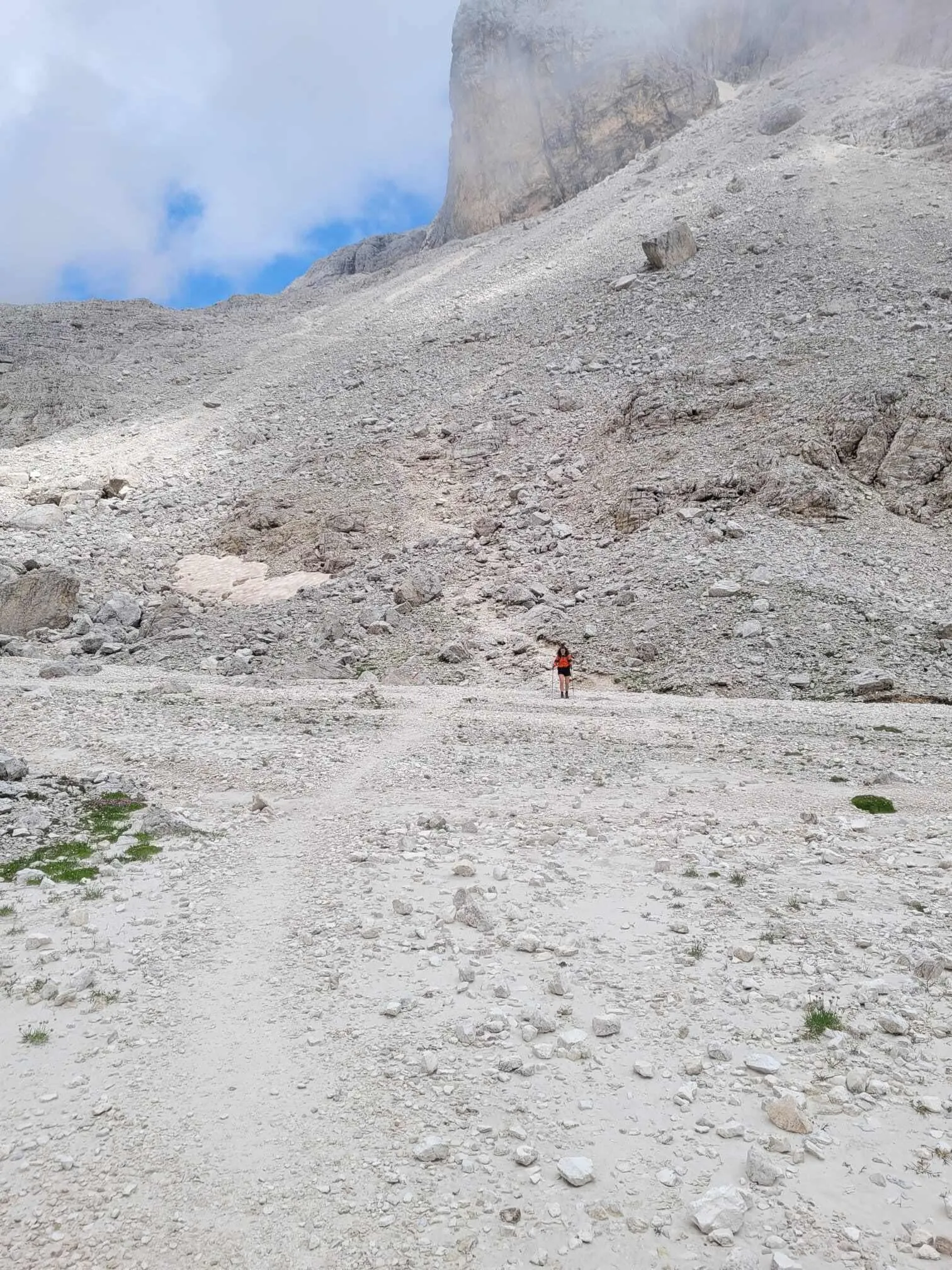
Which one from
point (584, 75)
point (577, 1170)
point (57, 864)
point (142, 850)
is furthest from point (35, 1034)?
point (584, 75)

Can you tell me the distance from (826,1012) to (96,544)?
37.7 meters

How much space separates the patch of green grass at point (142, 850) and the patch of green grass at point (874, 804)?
33.1 ft

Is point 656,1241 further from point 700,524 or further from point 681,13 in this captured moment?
point 681,13

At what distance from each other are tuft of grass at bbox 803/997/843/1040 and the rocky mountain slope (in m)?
15.7

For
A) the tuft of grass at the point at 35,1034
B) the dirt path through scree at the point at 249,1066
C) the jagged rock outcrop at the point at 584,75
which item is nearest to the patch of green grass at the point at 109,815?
the dirt path through scree at the point at 249,1066

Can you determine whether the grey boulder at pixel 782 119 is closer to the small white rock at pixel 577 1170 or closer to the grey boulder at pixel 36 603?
the grey boulder at pixel 36 603

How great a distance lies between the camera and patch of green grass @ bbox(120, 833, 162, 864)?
35.3ft

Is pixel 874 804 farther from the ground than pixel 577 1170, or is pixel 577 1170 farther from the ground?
pixel 874 804

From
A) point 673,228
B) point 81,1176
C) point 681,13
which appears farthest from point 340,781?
Answer: point 681,13

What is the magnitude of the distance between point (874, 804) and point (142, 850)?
1054 cm

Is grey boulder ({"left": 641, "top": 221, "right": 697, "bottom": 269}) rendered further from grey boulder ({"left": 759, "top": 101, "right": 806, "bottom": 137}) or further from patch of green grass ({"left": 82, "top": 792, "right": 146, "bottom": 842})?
patch of green grass ({"left": 82, "top": 792, "right": 146, "bottom": 842})

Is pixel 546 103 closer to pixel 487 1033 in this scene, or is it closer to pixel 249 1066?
pixel 487 1033

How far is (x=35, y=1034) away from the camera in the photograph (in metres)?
6.91

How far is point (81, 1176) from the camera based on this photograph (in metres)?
5.48
